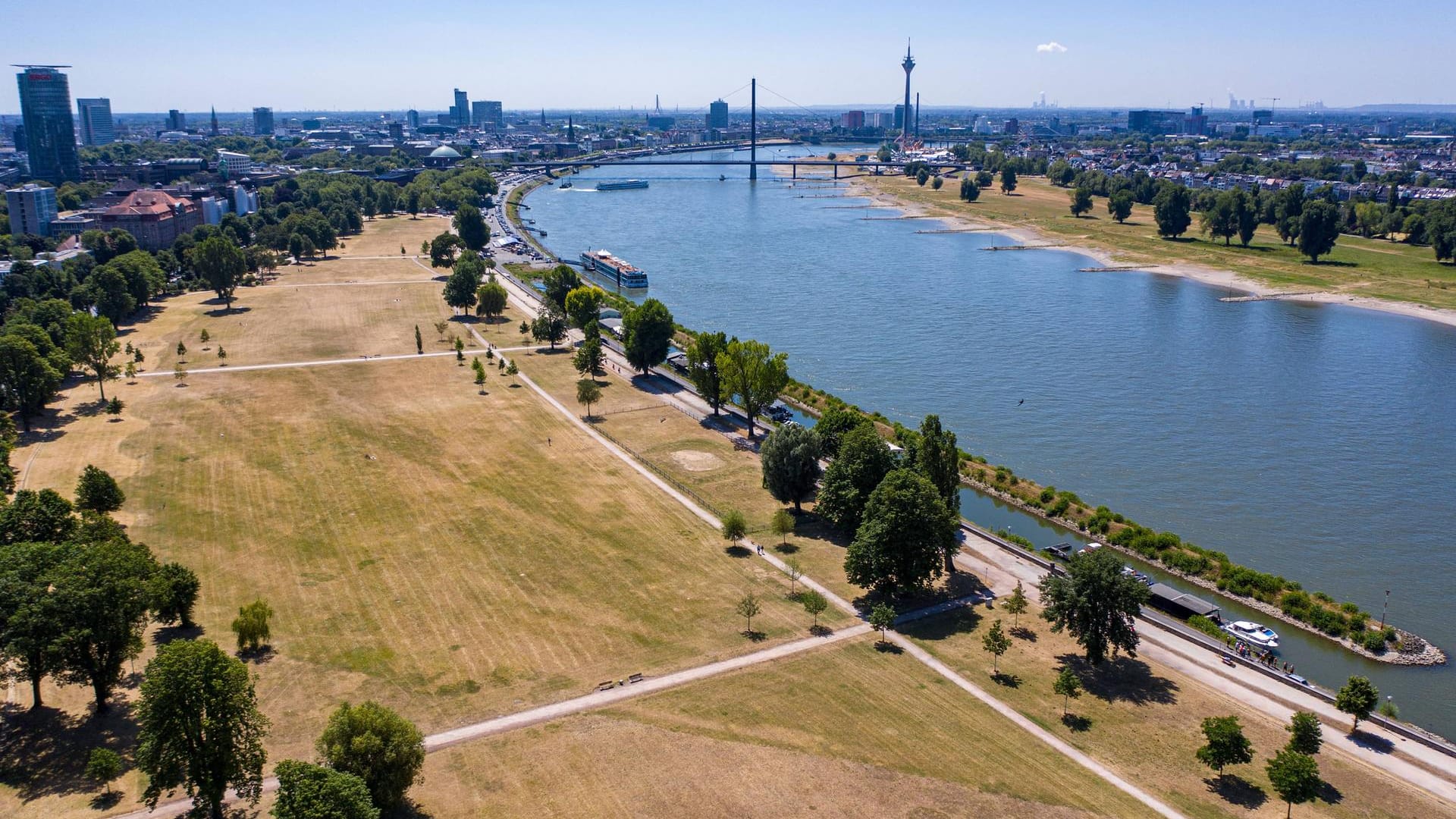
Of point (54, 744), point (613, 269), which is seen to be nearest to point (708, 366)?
point (54, 744)

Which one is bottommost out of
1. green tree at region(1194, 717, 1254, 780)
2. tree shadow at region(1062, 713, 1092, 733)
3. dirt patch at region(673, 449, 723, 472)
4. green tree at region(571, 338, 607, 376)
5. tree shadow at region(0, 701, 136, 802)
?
tree shadow at region(1062, 713, 1092, 733)

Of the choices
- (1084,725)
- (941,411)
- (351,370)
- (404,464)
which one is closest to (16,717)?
(404,464)

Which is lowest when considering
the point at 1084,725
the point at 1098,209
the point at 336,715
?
the point at 1084,725

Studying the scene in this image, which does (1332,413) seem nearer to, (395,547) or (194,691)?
(395,547)

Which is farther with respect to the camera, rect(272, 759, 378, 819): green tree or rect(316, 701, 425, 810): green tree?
rect(316, 701, 425, 810): green tree

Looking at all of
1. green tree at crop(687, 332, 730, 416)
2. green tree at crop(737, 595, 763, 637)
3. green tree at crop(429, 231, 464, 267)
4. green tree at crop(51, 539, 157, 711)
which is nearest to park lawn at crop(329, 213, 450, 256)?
green tree at crop(429, 231, 464, 267)

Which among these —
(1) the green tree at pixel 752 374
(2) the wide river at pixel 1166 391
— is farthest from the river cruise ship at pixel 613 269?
(1) the green tree at pixel 752 374

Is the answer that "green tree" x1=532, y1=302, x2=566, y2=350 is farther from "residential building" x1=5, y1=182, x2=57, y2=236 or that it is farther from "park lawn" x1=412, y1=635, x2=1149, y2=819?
"residential building" x1=5, y1=182, x2=57, y2=236

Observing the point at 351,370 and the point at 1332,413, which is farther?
the point at 351,370
